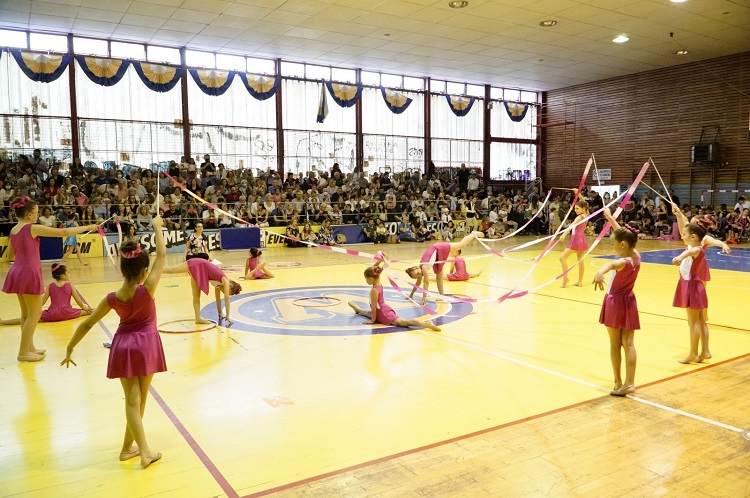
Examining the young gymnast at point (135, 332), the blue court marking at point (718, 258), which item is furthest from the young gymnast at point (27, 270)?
the blue court marking at point (718, 258)

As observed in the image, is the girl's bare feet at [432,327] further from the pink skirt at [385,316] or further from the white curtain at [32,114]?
the white curtain at [32,114]

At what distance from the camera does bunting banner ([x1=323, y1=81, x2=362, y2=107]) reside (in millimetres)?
22188

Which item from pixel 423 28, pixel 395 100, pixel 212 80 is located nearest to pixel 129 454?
pixel 423 28

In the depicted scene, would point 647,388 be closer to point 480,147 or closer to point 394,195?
point 394,195

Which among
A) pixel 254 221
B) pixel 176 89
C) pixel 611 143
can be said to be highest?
pixel 176 89

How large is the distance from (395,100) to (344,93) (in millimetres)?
2325

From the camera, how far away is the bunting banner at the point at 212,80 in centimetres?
1962

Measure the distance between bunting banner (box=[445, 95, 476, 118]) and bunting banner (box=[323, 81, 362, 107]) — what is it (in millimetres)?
4449

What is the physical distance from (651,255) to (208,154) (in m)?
14.8

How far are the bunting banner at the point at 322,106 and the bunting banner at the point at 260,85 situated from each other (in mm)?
1819

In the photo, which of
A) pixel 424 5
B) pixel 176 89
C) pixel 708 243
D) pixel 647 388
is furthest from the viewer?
pixel 176 89

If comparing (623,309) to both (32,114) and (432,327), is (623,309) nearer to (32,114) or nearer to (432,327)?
(432,327)

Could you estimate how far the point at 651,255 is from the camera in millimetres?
15586

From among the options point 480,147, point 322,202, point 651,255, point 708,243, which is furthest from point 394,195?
point 708,243
